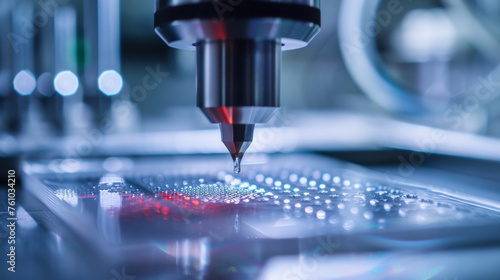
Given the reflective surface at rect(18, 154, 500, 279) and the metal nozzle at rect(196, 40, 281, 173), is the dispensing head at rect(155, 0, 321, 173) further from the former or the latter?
the reflective surface at rect(18, 154, 500, 279)

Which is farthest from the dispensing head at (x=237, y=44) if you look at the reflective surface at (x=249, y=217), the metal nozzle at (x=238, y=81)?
the reflective surface at (x=249, y=217)

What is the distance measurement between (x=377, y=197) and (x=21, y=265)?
1.25ft

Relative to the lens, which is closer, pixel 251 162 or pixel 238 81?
pixel 238 81

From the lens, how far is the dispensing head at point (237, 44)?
49 cm

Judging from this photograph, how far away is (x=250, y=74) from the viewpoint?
1.66 feet

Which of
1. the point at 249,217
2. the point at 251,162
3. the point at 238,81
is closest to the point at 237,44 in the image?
the point at 238,81

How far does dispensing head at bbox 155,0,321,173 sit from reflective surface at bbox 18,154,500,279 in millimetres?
101

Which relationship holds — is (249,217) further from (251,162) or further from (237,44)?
(251,162)

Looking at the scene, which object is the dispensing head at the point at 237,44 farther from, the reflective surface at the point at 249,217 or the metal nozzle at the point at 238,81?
the reflective surface at the point at 249,217

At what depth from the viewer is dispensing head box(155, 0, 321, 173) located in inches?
19.2

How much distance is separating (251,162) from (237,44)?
565 mm

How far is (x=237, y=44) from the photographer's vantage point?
1.66 ft

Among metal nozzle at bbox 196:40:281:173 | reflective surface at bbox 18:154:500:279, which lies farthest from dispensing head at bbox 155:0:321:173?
reflective surface at bbox 18:154:500:279

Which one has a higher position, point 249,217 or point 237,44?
point 237,44
